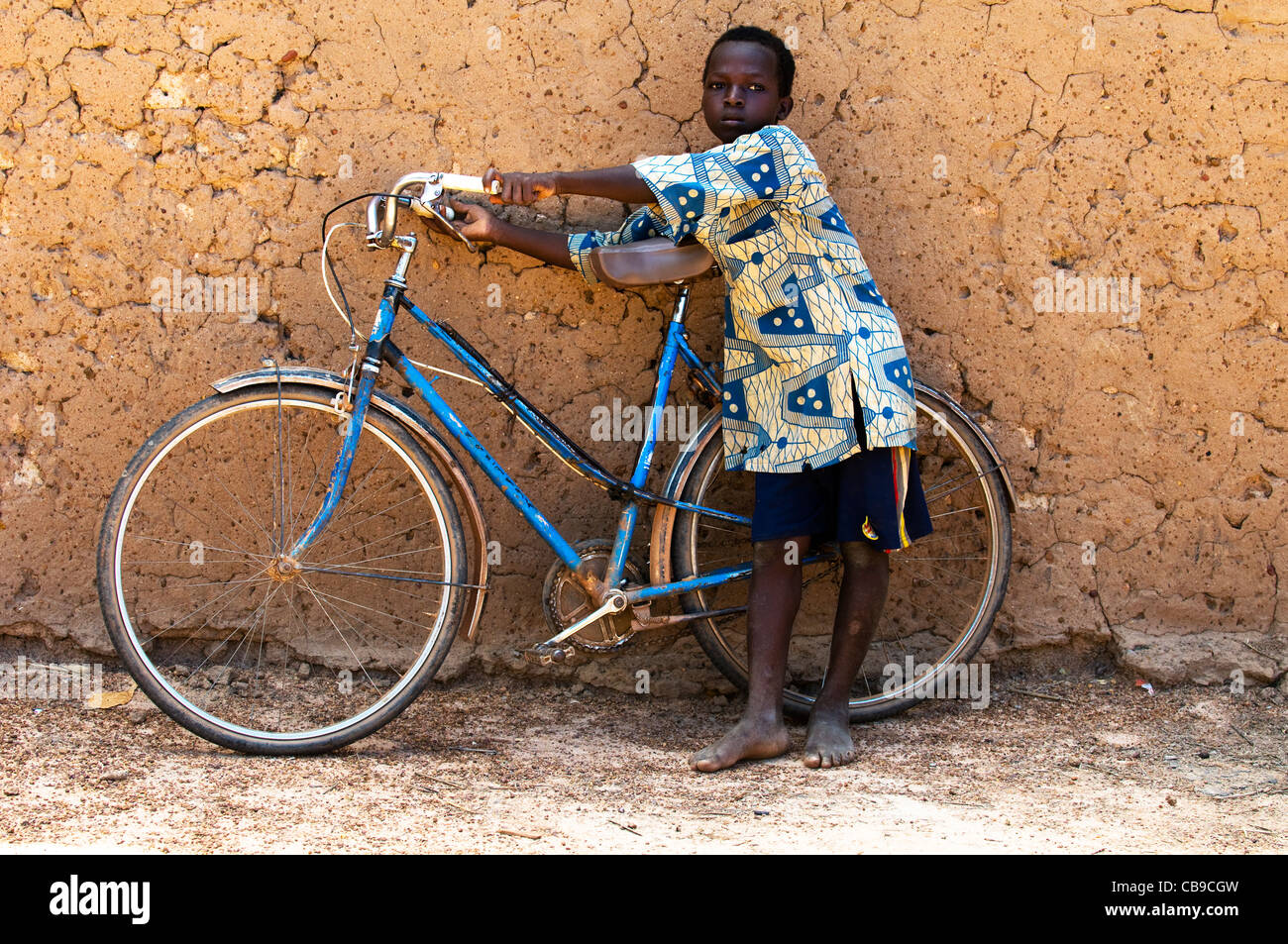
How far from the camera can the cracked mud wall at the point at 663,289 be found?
2988 mm

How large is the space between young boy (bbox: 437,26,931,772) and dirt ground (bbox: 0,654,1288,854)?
0.75 ft

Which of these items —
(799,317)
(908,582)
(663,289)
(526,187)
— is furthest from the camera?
(908,582)

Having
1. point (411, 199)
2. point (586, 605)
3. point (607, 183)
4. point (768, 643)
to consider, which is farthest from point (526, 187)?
point (768, 643)

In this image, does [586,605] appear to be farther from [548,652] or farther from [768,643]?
[768,643]

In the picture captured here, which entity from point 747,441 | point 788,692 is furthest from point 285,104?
point 788,692

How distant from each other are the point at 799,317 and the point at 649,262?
39 cm

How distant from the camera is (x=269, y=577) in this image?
2996 mm

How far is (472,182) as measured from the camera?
8.41 feet

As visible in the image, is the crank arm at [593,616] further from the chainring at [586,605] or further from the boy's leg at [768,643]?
the boy's leg at [768,643]

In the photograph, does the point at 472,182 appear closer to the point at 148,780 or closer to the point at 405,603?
the point at 405,603

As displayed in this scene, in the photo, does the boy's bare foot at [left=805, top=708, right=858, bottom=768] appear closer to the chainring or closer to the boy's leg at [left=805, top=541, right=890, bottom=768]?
the boy's leg at [left=805, top=541, right=890, bottom=768]

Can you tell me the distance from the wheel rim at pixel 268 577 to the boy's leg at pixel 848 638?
1.06 meters

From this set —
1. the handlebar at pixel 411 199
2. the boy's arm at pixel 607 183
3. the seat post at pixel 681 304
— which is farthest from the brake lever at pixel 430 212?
the seat post at pixel 681 304

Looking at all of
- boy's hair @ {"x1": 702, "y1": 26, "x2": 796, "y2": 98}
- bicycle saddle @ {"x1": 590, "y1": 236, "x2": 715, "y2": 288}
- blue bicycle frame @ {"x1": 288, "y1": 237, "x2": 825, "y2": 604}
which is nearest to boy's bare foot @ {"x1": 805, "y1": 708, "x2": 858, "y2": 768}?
blue bicycle frame @ {"x1": 288, "y1": 237, "x2": 825, "y2": 604}
